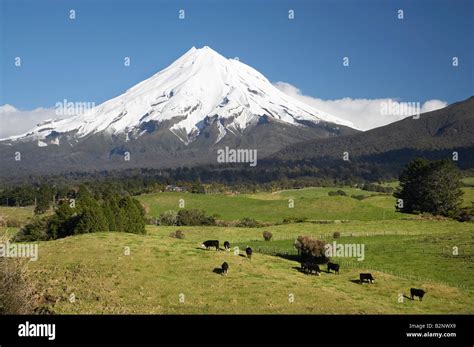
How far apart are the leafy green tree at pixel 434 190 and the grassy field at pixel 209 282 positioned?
51909 mm

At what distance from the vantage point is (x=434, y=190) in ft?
354

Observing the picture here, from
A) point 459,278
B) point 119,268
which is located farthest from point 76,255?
point 459,278

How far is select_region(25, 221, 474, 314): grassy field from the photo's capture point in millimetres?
34750

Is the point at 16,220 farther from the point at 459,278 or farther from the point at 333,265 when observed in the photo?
the point at 459,278

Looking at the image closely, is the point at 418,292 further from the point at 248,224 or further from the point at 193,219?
the point at 193,219

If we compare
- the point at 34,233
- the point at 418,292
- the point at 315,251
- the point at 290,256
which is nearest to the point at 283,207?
the point at 34,233

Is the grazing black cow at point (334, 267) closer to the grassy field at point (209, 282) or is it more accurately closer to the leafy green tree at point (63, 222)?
the grassy field at point (209, 282)

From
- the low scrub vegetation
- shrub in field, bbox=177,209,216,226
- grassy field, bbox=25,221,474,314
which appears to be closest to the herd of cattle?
grassy field, bbox=25,221,474,314

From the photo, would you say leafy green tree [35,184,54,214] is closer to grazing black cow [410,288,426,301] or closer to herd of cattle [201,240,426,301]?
herd of cattle [201,240,426,301]

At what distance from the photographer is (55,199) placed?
140 meters

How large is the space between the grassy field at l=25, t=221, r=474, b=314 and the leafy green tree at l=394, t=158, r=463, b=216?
170 ft

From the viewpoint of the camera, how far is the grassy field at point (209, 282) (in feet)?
114

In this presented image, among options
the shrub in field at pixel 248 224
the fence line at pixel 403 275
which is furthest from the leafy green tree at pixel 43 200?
the fence line at pixel 403 275
